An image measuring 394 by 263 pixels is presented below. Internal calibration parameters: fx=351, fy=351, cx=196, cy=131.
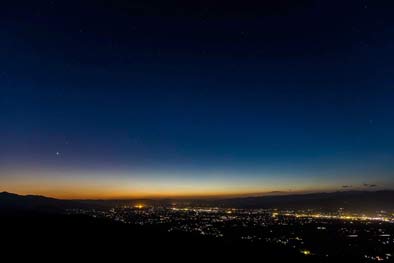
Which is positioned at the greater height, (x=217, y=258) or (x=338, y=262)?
(x=217, y=258)

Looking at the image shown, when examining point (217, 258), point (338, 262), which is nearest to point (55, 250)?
point (217, 258)

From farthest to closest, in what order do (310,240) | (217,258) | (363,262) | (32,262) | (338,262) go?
(310,240), (363,262), (338,262), (217,258), (32,262)

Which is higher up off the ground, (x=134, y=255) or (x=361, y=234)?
(x=134, y=255)

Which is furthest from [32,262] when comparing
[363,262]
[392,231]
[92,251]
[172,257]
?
[392,231]

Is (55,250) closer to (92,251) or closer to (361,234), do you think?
(92,251)

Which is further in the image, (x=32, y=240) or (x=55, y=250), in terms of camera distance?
(x=32, y=240)

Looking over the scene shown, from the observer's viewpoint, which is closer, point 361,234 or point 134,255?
point 134,255

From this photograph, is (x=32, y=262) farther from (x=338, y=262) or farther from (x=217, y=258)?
(x=338, y=262)

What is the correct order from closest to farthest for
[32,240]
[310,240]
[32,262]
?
1. [32,262]
2. [32,240]
3. [310,240]

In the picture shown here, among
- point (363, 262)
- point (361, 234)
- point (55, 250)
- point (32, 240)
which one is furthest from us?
point (361, 234)
